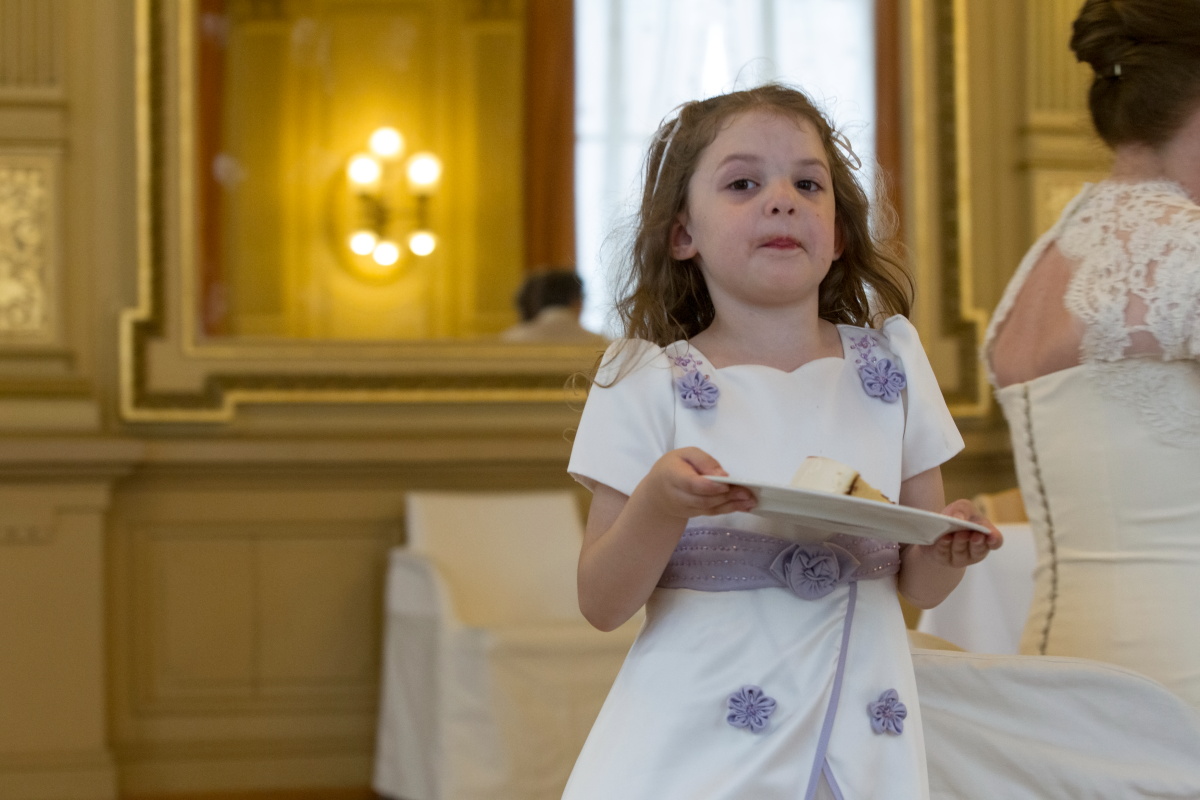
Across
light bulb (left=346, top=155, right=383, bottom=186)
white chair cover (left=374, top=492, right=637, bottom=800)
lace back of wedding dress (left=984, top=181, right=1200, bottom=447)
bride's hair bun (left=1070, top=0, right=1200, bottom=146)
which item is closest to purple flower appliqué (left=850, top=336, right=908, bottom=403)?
lace back of wedding dress (left=984, top=181, right=1200, bottom=447)

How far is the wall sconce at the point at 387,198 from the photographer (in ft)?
14.9

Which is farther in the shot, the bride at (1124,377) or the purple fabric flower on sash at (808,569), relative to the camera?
the bride at (1124,377)

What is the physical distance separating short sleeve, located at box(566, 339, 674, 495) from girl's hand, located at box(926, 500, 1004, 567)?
268 mm

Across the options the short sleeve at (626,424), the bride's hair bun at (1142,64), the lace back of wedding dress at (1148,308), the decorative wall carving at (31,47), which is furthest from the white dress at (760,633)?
the decorative wall carving at (31,47)

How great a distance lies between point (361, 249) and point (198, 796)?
188cm

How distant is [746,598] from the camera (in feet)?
3.95

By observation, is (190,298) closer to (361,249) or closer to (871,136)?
(361,249)

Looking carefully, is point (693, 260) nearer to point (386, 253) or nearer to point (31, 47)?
point (386, 253)

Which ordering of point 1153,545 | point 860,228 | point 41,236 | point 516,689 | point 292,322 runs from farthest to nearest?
point 292,322 < point 41,236 < point 516,689 < point 1153,545 < point 860,228

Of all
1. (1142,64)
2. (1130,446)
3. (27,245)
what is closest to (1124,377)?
(1130,446)

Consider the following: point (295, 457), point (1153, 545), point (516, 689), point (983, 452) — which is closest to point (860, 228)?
point (1153, 545)

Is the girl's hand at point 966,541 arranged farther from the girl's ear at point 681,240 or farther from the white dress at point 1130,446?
the white dress at point 1130,446

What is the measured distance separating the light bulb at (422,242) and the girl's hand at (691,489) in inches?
140

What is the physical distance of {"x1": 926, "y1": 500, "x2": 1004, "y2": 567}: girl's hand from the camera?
112 cm
